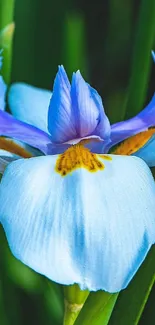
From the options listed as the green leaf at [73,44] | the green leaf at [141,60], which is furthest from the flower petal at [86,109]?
the green leaf at [73,44]

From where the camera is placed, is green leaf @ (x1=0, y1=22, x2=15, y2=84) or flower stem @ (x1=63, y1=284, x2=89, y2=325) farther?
green leaf @ (x1=0, y1=22, x2=15, y2=84)

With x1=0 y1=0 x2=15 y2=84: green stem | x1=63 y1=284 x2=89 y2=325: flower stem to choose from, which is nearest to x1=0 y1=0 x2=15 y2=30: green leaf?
x1=0 y1=0 x2=15 y2=84: green stem

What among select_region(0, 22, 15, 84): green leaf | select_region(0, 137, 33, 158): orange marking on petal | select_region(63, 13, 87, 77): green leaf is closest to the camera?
Answer: select_region(0, 137, 33, 158): orange marking on petal

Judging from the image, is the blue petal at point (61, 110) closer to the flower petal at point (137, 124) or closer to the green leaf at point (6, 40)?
the flower petal at point (137, 124)

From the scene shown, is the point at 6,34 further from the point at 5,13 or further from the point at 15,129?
the point at 15,129

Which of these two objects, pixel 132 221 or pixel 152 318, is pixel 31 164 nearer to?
pixel 132 221

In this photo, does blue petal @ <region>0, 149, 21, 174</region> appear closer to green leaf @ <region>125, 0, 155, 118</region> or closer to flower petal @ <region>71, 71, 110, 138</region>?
flower petal @ <region>71, 71, 110, 138</region>

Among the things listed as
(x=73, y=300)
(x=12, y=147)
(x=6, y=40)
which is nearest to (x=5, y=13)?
(x=6, y=40)
